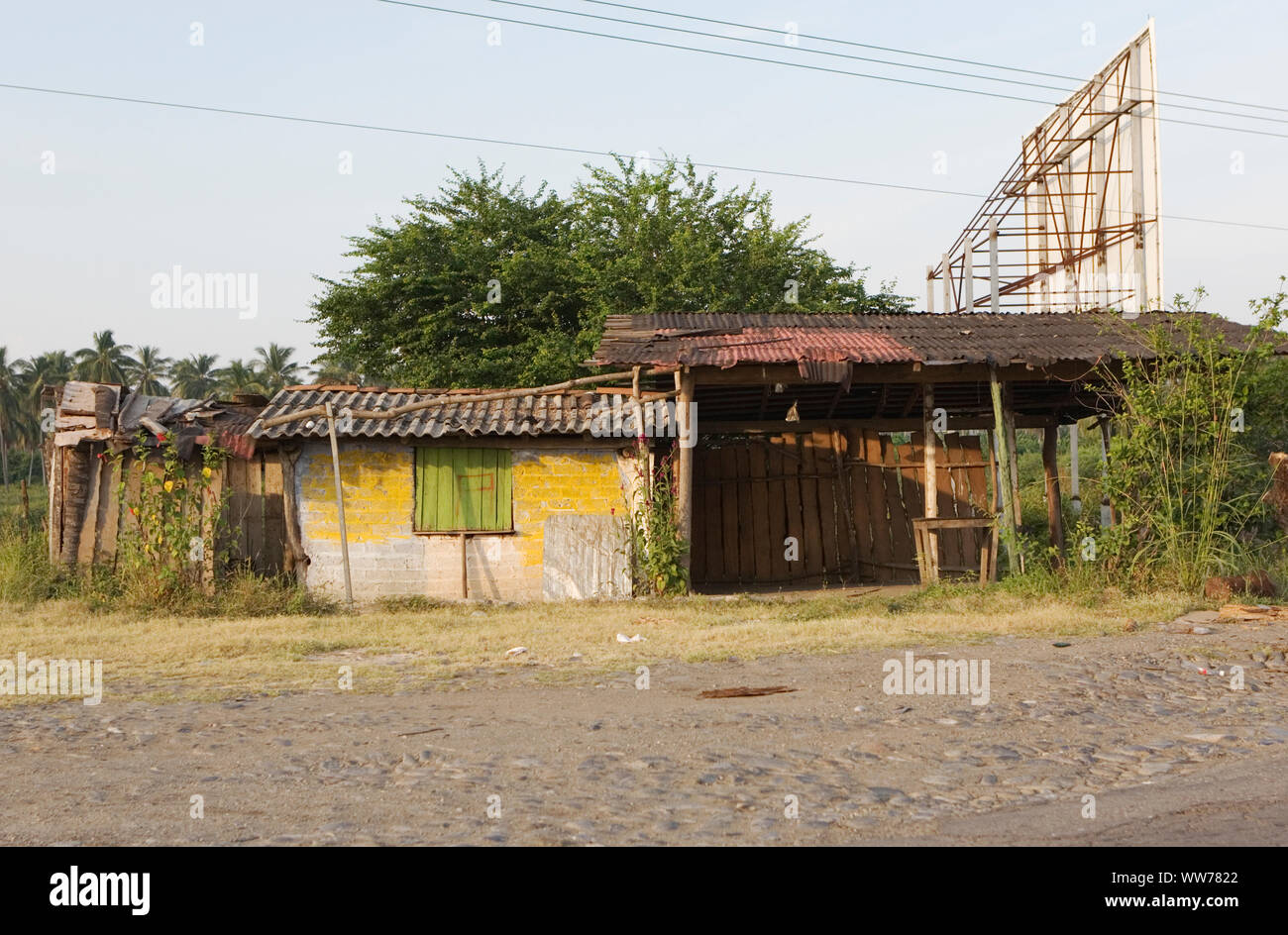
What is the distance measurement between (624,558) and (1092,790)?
27.4 ft

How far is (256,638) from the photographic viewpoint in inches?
393

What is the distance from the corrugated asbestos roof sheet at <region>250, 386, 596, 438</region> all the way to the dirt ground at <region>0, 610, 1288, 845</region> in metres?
5.17

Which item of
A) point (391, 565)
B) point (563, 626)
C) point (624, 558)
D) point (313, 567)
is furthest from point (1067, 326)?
point (313, 567)

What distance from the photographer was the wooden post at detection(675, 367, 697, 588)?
12375 mm

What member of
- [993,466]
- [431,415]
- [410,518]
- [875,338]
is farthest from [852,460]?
[410,518]

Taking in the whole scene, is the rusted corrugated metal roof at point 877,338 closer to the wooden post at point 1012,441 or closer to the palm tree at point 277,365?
the wooden post at point 1012,441

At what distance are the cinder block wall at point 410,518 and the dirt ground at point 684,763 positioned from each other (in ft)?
16.7

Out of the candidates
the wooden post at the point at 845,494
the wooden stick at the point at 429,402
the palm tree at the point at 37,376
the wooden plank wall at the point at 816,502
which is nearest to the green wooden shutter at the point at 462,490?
the wooden stick at the point at 429,402

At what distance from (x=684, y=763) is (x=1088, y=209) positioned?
60.5 feet

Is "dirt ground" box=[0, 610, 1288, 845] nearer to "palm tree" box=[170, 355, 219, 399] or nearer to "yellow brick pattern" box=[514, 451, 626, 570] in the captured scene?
"yellow brick pattern" box=[514, 451, 626, 570]

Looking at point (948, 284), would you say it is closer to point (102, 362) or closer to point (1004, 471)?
point (1004, 471)

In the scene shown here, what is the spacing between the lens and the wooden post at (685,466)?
12.4 metres

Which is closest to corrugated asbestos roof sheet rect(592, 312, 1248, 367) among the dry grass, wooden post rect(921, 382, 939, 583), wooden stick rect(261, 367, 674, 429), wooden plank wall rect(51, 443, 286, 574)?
wooden stick rect(261, 367, 674, 429)
